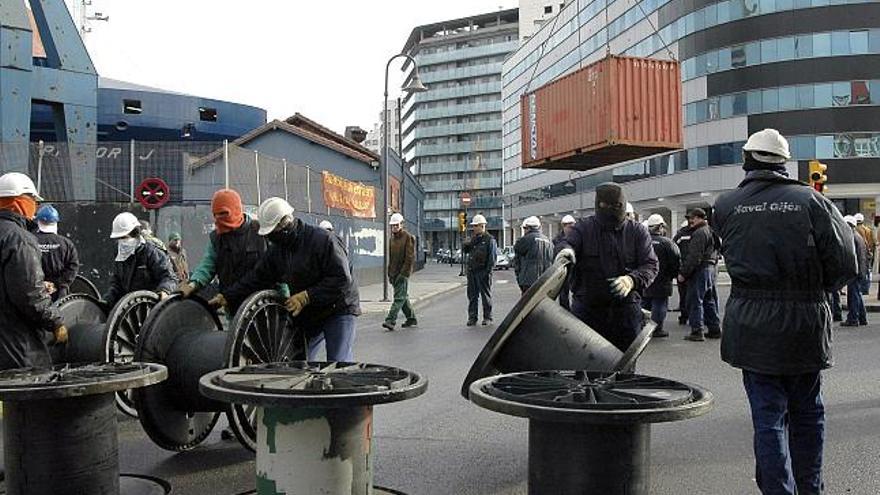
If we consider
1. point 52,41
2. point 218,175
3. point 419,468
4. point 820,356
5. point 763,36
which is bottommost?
point 419,468

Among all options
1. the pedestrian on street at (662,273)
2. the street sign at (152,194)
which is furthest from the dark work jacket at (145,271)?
the street sign at (152,194)

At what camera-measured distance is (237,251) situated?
264 inches

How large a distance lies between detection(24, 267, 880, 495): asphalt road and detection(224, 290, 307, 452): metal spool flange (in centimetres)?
41

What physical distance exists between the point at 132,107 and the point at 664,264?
3248cm

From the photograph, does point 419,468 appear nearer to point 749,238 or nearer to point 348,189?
point 749,238

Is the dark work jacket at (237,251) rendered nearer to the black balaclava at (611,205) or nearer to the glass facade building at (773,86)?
the black balaclava at (611,205)

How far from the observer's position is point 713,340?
1186cm

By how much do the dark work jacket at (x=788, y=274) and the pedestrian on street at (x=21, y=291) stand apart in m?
4.20

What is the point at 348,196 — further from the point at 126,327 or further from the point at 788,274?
the point at 788,274

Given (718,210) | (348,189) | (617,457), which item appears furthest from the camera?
(348,189)

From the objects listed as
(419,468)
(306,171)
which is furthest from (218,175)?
(419,468)

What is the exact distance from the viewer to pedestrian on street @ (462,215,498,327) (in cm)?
1480

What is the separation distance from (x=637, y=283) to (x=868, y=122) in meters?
47.2

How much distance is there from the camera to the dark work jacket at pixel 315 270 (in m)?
5.89
